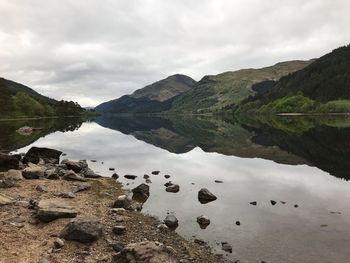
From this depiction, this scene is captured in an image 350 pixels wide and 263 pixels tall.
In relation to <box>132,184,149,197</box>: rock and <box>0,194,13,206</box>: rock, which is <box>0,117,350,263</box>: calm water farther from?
<box>0,194,13,206</box>: rock

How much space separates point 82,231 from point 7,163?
2369 centimetres

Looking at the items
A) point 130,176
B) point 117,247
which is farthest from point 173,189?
point 117,247

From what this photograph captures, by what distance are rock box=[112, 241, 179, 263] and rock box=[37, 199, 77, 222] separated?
28.6 feet

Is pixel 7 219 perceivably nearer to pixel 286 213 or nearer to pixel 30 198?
pixel 30 198

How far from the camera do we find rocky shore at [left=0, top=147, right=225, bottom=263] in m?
19.5

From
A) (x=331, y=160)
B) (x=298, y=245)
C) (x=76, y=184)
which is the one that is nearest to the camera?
(x=298, y=245)

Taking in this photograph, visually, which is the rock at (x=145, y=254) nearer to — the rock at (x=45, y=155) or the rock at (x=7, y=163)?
the rock at (x=7, y=163)

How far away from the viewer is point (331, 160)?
6078 cm

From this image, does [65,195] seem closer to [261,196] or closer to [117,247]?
[117,247]

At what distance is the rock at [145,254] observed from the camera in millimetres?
17266

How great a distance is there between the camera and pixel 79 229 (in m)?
21.9

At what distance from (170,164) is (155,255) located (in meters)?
45.3

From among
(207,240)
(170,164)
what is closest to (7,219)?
(207,240)

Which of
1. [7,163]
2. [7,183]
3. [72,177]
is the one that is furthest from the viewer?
[72,177]
